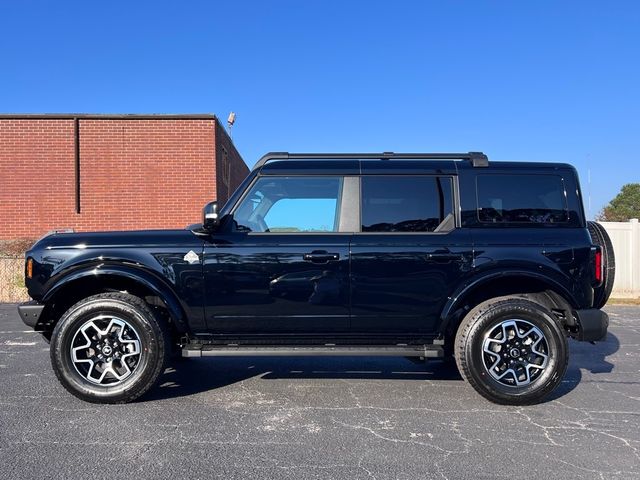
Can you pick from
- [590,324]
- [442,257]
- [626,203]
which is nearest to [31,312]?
[442,257]

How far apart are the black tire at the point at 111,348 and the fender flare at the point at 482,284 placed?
2426 millimetres

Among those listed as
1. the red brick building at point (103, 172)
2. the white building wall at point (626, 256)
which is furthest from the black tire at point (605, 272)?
the red brick building at point (103, 172)

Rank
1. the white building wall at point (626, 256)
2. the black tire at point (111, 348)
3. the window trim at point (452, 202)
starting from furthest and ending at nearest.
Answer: the white building wall at point (626, 256) → the window trim at point (452, 202) → the black tire at point (111, 348)

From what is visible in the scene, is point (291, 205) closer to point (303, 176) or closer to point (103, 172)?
point (303, 176)

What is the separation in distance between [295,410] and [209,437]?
78 cm

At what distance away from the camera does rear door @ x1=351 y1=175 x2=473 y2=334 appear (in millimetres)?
3893

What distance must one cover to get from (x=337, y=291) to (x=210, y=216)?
1233 millimetres

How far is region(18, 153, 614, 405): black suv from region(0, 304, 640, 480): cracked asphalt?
0.35m

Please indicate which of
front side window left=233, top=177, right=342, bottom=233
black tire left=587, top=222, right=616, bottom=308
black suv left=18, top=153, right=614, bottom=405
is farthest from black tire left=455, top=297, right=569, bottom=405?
front side window left=233, top=177, right=342, bottom=233

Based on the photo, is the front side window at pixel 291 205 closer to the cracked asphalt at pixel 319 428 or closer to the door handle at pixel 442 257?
the door handle at pixel 442 257

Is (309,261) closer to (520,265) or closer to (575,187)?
(520,265)

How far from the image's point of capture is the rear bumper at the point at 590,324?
387cm

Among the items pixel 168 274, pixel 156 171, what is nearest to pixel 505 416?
pixel 168 274

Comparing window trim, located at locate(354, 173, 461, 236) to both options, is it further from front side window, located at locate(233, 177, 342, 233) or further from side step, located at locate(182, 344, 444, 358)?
side step, located at locate(182, 344, 444, 358)
